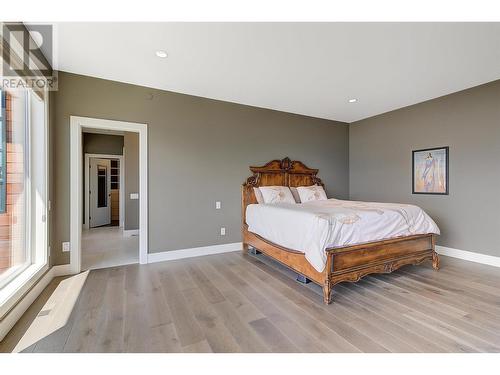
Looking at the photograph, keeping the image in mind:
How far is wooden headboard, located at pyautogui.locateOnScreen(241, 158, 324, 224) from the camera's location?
4.28 meters


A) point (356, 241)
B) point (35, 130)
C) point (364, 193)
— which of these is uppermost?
point (35, 130)

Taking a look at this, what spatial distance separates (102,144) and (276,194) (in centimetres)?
528

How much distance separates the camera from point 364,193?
17.3 feet

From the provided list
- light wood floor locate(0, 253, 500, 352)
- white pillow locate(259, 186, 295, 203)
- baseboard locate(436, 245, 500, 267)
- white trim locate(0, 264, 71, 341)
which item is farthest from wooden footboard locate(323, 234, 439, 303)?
white trim locate(0, 264, 71, 341)

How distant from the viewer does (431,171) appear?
4070 mm

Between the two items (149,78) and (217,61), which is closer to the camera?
(217,61)

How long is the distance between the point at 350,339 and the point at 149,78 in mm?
3703

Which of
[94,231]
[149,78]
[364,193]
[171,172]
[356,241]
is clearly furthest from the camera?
[94,231]

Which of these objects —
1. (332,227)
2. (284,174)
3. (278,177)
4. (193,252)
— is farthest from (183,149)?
(332,227)

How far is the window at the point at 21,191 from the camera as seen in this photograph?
2.15 meters

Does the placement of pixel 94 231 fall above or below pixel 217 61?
below
